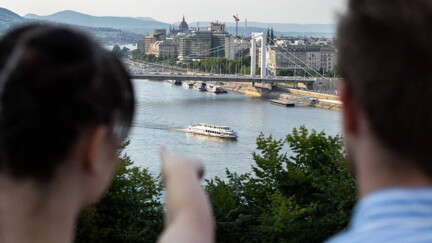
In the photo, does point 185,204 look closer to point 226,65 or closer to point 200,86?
point 200,86

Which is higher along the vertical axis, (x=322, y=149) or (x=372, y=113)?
(x=372, y=113)

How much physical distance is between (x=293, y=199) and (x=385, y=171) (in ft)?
7.93

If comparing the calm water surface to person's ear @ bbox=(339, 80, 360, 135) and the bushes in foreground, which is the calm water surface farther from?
person's ear @ bbox=(339, 80, 360, 135)

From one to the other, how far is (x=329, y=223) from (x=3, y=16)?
2181 centimetres

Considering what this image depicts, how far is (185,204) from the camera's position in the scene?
0.93 ft

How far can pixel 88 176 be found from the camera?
0.27m

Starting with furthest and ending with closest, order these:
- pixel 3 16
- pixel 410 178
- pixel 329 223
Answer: pixel 3 16 < pixel 329 223 < pixel 410 178

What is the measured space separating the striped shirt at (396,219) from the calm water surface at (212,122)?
16.7ft

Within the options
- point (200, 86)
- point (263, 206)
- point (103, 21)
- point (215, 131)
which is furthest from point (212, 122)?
point (103, 21)

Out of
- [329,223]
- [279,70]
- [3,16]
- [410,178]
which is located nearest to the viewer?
[410,178]

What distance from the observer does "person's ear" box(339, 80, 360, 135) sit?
0.26 metres

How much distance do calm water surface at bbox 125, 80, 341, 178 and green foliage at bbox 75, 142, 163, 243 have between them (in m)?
2.72

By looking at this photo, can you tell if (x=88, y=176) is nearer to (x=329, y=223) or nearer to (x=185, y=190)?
(x=185, y=190)

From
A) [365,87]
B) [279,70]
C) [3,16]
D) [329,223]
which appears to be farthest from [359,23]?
[3,16]
